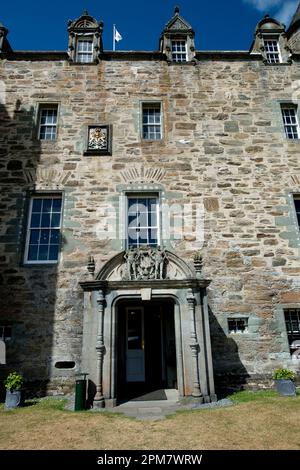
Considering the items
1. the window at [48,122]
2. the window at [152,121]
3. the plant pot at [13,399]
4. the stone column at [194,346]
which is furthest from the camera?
the window at [152,121]

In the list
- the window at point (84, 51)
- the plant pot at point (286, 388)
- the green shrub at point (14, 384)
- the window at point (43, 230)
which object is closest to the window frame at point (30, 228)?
the window at point (43, 230)

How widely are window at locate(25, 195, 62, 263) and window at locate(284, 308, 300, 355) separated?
7.10m

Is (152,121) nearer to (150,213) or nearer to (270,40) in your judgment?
(150,213)

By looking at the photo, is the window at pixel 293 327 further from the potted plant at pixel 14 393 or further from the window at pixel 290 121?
the potted plant at pixel 14 393

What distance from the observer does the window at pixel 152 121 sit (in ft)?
36.5

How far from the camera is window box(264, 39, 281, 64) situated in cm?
1224

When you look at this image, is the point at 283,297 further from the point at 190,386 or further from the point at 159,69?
the point at 159,69

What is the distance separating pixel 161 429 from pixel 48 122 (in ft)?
33.3

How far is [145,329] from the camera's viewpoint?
919 centimetres

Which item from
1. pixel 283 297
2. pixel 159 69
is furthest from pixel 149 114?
pixel 283 297

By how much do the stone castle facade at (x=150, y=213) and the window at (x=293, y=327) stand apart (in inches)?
1.5

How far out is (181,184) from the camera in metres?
10.3

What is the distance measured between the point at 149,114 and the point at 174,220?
435 centimetres

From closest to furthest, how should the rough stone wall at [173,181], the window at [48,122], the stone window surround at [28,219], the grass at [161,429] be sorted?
the grass at [161,429], the rough stone wall at [173,181], the stone window surround at [28,219], the window at [48,122]
